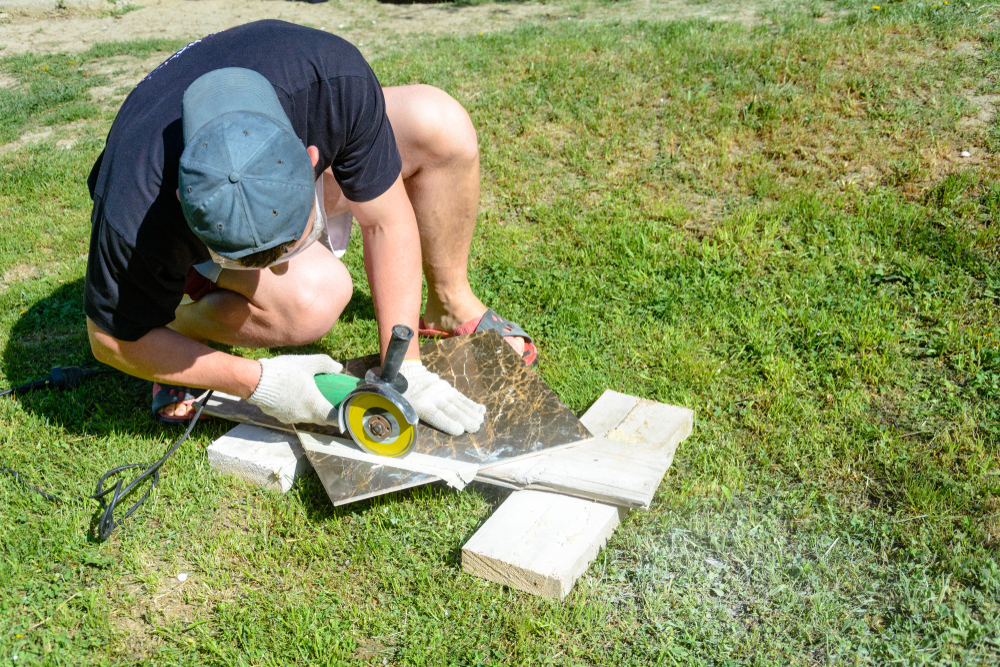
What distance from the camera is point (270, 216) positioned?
184 centimetres

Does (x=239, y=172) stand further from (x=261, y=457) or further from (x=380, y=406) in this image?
(x=261, y=457)

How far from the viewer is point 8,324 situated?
3.74 m

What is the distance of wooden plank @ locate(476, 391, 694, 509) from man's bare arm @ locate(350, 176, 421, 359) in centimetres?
60

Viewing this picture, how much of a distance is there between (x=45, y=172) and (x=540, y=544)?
15.7 feet

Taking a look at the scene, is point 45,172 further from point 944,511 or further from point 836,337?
point 944,511

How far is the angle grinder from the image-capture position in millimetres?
2293

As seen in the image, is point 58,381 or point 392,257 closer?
point 392,257

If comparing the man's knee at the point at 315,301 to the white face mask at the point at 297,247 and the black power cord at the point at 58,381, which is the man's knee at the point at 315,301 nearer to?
the white face mask at the point at 297,247

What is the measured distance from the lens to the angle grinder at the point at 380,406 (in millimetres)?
2293

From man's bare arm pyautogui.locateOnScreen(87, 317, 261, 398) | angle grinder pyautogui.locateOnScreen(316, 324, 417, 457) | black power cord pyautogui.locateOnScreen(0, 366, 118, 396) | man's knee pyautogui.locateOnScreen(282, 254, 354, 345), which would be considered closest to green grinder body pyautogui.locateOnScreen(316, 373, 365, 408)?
angle grinder pyautogui.locateOnScreen(316, 324, 417, 457)

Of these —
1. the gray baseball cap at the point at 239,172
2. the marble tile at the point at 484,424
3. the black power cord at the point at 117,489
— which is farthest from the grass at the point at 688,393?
the gray baseball cap at the point at 239,172

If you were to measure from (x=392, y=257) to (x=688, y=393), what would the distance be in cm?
130

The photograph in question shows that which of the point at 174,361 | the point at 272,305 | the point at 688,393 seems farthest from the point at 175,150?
the point at 688,393

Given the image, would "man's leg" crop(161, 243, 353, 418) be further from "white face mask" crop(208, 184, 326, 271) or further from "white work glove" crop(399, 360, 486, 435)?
"white face mask" crop(208, 184, 326, 271)
